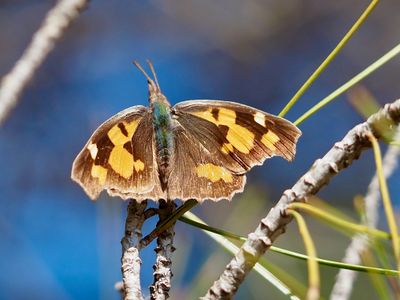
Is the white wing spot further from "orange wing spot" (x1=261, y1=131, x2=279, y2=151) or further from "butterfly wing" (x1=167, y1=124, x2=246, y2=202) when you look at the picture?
"orange wing spot" (x1=261, y1=131, x2=279, y2=151)

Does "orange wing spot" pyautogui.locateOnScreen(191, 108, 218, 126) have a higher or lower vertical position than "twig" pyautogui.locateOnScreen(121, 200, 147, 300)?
higher

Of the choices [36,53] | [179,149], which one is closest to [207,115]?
[179,149]

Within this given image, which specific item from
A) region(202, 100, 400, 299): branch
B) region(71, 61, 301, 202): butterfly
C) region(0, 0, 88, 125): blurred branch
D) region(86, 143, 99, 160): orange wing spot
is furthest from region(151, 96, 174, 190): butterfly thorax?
region(202, 100, 400, 299): branch

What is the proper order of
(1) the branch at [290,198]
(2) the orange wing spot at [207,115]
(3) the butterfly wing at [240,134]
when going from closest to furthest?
1. (1) the branch at [290,198]
2. (3) the butterfly wing at [240,134]
3. (2) the orange wing spot at [207,115]

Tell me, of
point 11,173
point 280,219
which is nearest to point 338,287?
point 280,219

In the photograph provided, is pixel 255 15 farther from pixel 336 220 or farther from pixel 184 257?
pixel 336 220

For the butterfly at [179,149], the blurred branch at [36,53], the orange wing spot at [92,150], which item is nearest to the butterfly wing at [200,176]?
the butterfly at [179,149]

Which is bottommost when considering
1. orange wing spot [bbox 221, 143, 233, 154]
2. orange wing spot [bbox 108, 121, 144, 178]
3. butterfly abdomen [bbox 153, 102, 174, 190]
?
orange wing spot [bbox 108, 121, 144, 178]

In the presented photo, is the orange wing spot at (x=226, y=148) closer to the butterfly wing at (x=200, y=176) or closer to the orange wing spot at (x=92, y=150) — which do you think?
the butterfly wing at (x=200, y=176)

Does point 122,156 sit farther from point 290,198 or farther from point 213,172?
point 290,198
